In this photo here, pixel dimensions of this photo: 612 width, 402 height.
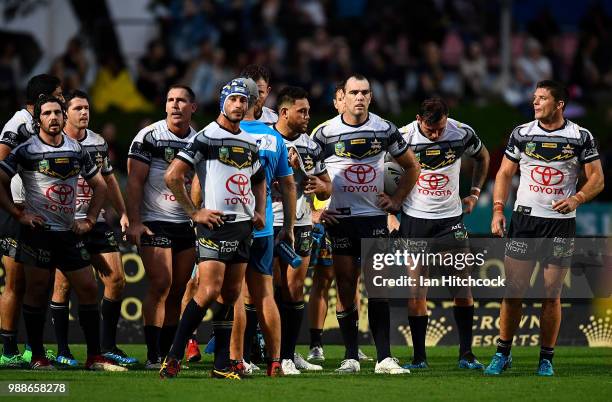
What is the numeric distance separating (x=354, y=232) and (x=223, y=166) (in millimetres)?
1878

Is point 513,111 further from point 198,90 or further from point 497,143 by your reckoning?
point 198,90

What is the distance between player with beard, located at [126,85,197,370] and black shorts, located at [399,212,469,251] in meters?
2.07

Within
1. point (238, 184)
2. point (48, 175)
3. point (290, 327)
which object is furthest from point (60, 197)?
point (290, 327)

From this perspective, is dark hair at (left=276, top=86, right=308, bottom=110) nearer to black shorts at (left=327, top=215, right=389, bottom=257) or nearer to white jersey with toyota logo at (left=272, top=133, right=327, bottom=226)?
white jersey with toyota logo at (left=272, top=133, right=327, bottom=226)

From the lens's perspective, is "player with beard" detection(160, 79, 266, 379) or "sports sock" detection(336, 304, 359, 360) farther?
"sports sock" detection(336, 304, 359, 360)

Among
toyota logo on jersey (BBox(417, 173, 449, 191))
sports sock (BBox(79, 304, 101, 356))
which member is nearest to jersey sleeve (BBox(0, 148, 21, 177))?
sports sock (BBox(79, 304, 101, 356))

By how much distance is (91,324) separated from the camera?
37.4 feet

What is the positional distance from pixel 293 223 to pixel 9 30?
12.0 metres

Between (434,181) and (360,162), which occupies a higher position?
(360,162)

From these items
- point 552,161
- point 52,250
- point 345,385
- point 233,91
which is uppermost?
point 233,91

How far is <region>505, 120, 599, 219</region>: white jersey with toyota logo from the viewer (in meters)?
11.4

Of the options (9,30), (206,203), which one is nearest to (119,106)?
(9,30)

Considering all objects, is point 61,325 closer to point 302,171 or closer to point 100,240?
point 100,240

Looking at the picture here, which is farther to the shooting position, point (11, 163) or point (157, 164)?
point (157, 164)
